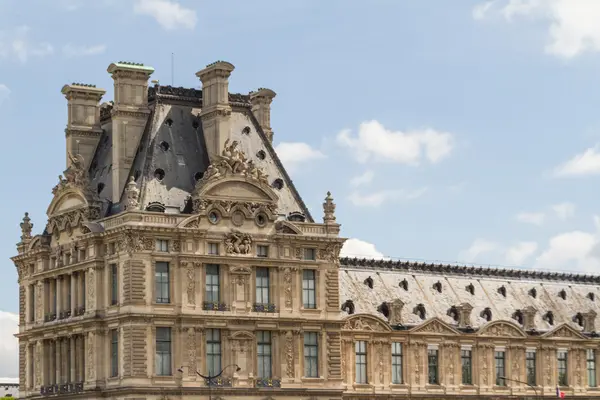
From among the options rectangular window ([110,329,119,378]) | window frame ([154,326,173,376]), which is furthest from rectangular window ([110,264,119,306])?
window frame ([154,326,173,376])

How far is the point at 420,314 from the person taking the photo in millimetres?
128375

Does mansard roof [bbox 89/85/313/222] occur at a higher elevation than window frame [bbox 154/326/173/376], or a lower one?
higher

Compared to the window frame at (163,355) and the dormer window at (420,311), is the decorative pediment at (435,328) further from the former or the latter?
the window frame at (163,355)

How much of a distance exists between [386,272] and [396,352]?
760 cm

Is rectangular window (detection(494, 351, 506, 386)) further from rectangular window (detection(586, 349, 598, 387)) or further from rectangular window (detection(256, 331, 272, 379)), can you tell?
rectangular window (detection(256, 331, 272, 379))

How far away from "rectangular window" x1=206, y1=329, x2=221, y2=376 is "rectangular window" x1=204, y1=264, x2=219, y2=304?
210 centimetres

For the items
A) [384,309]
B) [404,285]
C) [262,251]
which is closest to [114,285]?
[262,251]

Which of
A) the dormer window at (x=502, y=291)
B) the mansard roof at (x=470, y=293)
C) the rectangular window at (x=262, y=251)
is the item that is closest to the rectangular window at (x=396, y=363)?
the mansard roof at (x=470, y=293)

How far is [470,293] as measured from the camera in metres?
134

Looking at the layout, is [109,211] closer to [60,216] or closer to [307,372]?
[60,216]

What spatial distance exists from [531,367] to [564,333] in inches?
161

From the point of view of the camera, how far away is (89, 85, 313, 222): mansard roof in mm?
114125

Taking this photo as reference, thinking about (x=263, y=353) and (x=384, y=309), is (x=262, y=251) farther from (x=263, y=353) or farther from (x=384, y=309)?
(x=384, y=309)

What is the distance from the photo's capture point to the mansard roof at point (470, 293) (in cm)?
12750
